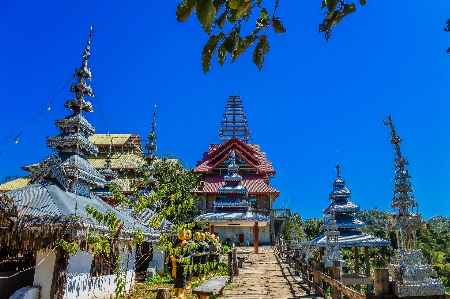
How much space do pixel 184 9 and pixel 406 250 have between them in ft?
19.6

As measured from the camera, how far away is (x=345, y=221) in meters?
21.9

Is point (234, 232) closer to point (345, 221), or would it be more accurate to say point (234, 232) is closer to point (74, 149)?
point (345, 221)

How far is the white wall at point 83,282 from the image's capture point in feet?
31.8

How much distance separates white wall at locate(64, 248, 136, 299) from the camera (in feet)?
31.8

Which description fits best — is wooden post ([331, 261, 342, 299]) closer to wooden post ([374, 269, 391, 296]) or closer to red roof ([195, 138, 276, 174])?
wooden post ([374, 269, 391, 296])

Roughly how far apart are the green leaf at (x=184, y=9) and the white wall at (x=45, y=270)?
30.9 ft

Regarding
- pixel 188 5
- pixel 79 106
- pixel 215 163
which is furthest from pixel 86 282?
pixel 215 163

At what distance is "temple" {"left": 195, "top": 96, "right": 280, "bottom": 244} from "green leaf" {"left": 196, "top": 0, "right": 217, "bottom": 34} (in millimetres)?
25430

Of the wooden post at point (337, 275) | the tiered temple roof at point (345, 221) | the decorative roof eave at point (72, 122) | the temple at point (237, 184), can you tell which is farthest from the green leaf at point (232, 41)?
the temple at point (237, 184)

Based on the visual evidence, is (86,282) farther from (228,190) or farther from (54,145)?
(228,190)

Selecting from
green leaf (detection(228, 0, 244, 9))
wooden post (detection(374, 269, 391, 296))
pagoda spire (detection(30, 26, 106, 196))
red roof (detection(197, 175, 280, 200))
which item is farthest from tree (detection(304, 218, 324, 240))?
green leaf (detection(228, 0, 244, 9))

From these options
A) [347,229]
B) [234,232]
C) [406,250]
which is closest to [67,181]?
[406,250]

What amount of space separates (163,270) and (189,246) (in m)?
8.55

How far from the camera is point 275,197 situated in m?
34.3
